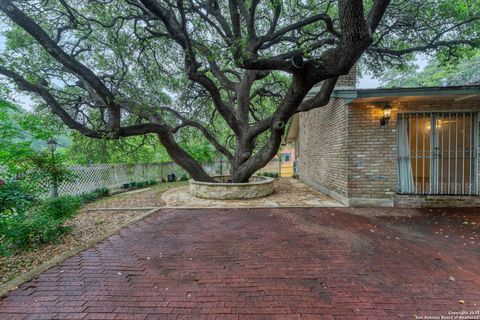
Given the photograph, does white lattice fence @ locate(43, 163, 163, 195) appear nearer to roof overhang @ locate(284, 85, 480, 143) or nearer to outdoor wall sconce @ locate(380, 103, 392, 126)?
roof overhang @ locate(284, 85, 480, 143)

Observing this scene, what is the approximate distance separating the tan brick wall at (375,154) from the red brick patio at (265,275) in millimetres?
1510

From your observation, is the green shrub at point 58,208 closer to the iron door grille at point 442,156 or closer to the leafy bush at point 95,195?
the leafy bush at point 95,195

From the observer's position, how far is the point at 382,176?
554cm

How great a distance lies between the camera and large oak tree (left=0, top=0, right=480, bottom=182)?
4246 mm

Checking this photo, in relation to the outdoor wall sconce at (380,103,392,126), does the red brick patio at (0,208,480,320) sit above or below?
below

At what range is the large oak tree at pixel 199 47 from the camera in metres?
4.25

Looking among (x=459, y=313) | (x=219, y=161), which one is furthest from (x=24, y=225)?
(x=219, y=161)

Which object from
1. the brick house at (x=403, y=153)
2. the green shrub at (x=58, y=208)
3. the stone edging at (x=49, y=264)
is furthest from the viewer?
→ the brick house at (x=403, y=153)

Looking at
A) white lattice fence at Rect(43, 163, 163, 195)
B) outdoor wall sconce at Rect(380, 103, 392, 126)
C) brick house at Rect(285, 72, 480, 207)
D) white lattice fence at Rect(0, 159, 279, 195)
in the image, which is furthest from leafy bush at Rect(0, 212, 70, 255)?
outdoor wall sconce at Rect(380, 103, 392, 126)

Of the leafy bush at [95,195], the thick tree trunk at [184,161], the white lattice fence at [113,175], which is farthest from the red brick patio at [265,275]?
the leafy bush at [95,195]

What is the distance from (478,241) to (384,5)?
428 centimetres

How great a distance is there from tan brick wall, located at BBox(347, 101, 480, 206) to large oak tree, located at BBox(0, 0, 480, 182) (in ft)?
4.08

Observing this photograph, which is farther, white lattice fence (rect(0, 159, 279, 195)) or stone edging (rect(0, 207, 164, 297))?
white lattice fence (rect(0, 159, 279, 195))

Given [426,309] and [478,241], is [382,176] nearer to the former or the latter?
[478,241]
